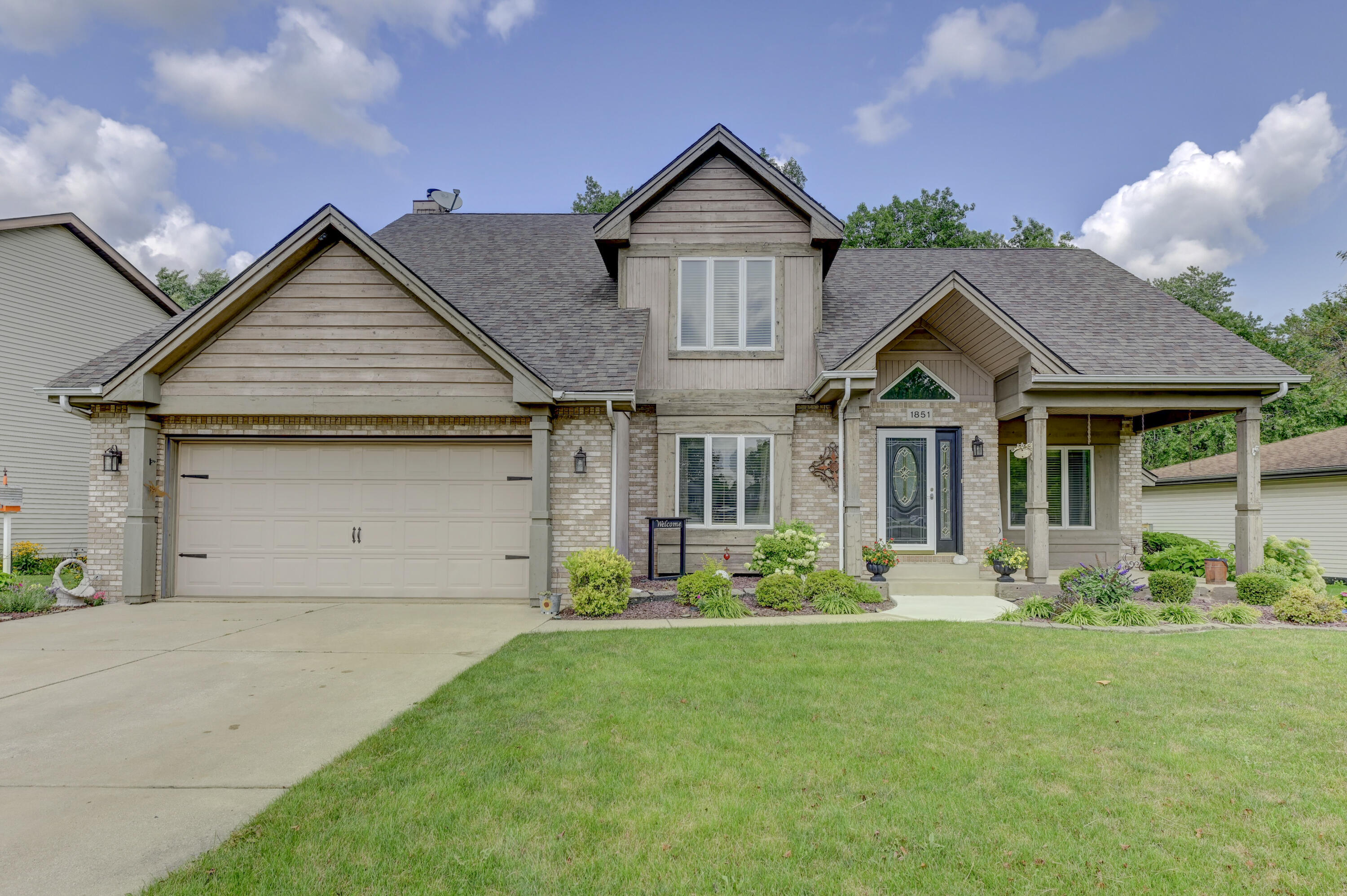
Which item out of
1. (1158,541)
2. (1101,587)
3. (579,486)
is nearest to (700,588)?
(579,486)

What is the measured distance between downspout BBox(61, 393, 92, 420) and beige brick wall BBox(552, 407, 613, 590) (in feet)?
22.3

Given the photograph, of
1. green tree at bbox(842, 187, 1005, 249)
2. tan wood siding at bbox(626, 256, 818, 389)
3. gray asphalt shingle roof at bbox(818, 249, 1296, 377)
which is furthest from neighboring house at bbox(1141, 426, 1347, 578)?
green tree at bbox(842, 187, 1005, 249)

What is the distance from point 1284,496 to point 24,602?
24.7 meters

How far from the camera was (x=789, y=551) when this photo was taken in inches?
413

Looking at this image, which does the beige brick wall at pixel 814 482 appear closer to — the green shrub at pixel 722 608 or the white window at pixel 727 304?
the white window at pixel 727 304

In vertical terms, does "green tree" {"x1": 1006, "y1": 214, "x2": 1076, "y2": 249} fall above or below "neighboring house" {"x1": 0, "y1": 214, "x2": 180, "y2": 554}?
above

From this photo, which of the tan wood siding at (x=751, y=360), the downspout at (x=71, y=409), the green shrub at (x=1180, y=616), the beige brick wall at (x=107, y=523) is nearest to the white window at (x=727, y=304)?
the tan wood siding at (x=751, y=360)

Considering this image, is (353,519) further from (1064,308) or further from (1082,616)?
(1064,308)

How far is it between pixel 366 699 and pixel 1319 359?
28.6 meters

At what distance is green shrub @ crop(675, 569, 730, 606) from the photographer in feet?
31.4

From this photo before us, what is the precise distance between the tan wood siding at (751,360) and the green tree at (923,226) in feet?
56.7

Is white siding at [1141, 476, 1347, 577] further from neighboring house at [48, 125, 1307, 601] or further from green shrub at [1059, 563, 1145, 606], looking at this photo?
green shrub at [1059, 563, 1145, 606]

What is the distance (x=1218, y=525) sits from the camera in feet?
64.4

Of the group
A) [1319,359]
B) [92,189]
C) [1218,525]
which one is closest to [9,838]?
[1218,525]
